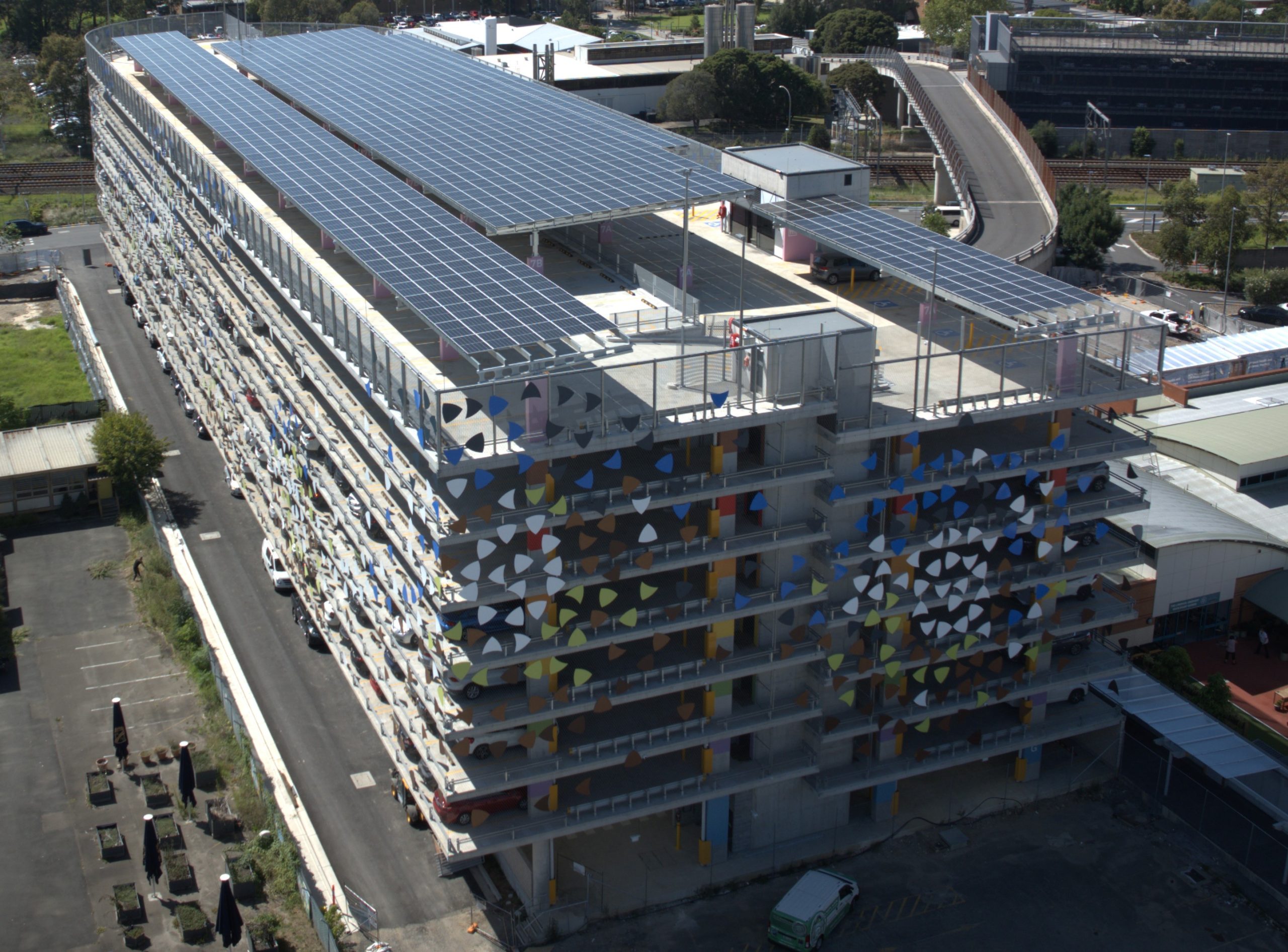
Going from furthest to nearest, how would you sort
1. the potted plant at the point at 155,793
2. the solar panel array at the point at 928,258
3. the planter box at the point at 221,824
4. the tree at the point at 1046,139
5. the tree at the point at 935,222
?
the tree at the point at 1046,139 < the tree at the point at 935,222 < the potted plant at the point at 155,793 < the planter box at the point at 221,824 < the solar panel array at the point at 928,258

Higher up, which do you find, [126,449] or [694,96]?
[694,96]

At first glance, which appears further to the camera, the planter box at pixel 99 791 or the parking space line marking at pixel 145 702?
the parking space line marking at pixel 145 702

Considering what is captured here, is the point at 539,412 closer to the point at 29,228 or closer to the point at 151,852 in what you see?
the point at 151,852

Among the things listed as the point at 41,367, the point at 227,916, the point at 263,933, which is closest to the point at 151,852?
the point at 263,933

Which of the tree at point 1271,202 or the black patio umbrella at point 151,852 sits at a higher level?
the tree at point 1271,202

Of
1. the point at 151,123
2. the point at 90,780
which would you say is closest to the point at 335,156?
the point at 151,123

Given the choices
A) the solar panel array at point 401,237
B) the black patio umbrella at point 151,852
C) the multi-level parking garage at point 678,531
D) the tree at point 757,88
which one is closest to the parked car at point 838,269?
the multi-level parking garage at point 678,531

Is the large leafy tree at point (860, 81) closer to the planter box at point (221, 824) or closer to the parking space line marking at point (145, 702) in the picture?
the parking space line marking at point (145, 702)
